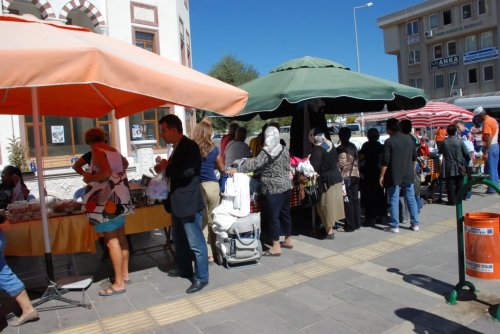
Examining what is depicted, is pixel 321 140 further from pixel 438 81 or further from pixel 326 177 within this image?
A: pixel 438 81

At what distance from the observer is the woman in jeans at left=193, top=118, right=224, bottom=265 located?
4859 millimetres

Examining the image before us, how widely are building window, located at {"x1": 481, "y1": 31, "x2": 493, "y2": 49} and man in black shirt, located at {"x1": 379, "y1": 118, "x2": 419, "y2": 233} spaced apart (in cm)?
3726

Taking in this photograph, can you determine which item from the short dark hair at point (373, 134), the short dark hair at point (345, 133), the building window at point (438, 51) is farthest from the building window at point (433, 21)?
the short dark hair at point (345, 133)

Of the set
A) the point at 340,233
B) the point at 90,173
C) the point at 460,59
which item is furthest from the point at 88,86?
the point at 460,59

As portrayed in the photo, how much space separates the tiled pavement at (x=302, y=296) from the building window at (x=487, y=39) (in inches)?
1496

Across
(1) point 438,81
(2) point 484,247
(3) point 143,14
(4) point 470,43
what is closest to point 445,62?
(1) point 438,81

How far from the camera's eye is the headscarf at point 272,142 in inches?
205

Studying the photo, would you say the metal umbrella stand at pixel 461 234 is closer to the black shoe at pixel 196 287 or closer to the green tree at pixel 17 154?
the black shoe at pixel 196 287

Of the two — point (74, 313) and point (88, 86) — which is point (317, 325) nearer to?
point (74, 313)

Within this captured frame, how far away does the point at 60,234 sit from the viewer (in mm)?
4602

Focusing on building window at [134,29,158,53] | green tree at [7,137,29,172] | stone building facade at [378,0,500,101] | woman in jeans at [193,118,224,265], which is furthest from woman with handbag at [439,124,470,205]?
stone building facade at [378,0,500,101]

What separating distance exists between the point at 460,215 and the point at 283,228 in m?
2.48

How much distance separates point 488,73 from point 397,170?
37.4 m

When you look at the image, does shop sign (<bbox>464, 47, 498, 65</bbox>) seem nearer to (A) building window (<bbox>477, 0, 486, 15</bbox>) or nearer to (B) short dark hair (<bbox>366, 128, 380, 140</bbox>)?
(A) building window (<bbox>477, 0, 486, 15</bbox>)
